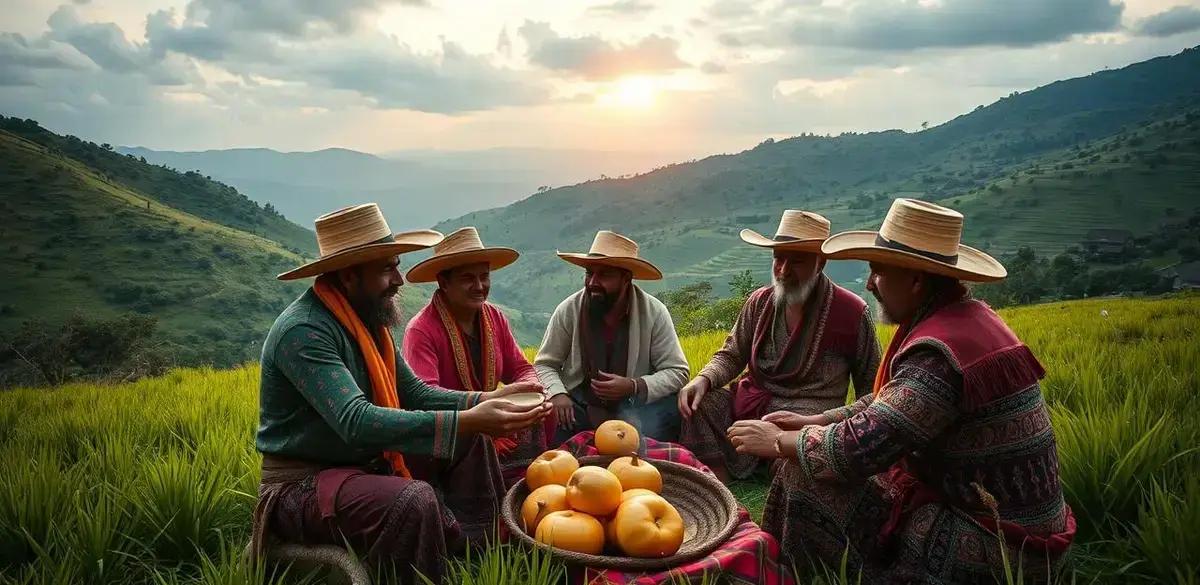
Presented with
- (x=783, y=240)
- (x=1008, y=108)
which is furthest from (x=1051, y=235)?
(x=1008, y=108)

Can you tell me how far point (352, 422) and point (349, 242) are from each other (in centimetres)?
89

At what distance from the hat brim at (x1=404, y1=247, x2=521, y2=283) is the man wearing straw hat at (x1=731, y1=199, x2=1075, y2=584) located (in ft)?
7.32

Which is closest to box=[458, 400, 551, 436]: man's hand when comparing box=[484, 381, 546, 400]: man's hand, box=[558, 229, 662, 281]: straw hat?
box=[484, 381, 546, 400]: man's hand

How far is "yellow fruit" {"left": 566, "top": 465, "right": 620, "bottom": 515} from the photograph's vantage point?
333 cm

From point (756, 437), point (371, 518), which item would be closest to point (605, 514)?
point (756, 437)

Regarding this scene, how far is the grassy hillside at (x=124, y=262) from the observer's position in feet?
223

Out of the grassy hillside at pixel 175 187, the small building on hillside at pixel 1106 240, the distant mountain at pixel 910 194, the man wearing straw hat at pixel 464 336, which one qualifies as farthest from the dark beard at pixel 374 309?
the grassy hillside at pixel 175 187

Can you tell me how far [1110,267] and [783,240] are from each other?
A: 75947 millimetres

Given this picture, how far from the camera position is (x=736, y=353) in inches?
223

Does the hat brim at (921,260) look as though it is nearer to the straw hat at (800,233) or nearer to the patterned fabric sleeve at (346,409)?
the straw hat at (800,233)

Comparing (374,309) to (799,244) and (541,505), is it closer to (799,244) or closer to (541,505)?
(541,505)

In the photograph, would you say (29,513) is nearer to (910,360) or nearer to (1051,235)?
(910,360)

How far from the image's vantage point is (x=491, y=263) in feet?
17.4

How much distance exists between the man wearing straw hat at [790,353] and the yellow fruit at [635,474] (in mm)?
1549
